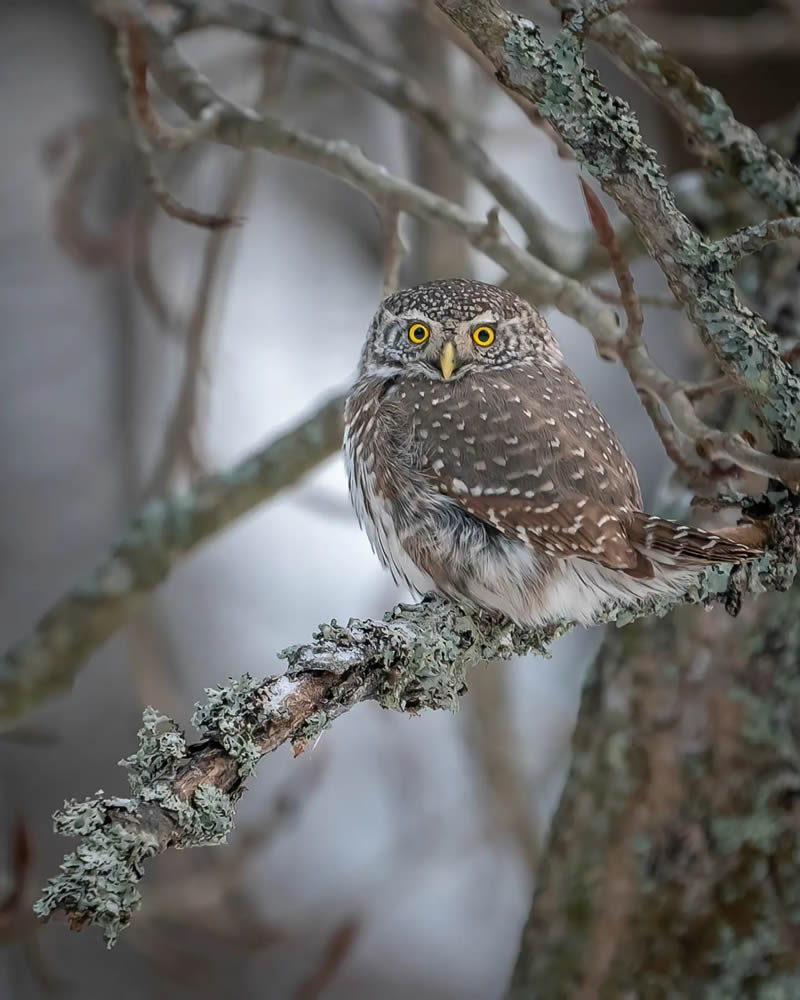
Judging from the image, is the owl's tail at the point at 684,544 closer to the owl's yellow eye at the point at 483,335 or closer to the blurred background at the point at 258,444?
the owl's yellow eye at the point at 483,335

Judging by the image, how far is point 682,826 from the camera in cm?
314

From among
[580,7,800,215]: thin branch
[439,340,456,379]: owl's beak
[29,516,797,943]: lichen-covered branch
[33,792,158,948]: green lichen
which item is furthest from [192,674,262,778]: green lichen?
[580,7,800,215]: thin branch

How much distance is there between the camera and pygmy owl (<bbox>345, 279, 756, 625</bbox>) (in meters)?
2.37

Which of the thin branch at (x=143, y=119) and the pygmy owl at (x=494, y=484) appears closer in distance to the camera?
the pygmy owl at (x=494, y=484)

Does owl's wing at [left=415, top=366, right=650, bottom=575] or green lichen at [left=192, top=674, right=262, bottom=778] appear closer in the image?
green lichen at [left=192, top=674, right=262, bottom=778]

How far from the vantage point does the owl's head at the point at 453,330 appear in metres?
2.95

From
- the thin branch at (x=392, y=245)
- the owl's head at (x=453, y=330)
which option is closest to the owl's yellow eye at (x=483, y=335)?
the owl's head at (x=453, y=330)

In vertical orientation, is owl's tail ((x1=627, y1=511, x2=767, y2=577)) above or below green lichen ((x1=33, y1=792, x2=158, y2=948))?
above

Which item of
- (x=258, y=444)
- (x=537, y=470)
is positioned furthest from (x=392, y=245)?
(x=258, y=444)

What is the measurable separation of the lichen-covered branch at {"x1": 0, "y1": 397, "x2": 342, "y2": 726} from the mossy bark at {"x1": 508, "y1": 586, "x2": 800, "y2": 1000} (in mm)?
1076

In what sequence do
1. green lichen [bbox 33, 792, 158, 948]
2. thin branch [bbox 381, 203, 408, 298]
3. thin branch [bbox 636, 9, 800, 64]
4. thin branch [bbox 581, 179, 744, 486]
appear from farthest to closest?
thin branch [bbox 636, 9, 800, 64] → thin branch [bbox 381, 203, 408, 298] → thin branch [bbox 581, 179, 744, 486] → green lichen [bbox 33, 792, 158, 948]

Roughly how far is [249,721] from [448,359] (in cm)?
146

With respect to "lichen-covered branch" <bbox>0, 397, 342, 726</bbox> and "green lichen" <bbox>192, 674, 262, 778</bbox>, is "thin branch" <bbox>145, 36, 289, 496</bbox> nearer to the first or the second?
"lichen-covered branch" <bbox>0, 397, 342, 726</bbox>

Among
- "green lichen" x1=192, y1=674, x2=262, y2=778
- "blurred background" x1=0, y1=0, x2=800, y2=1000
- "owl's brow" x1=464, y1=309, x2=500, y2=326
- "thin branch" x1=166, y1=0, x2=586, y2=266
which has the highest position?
"thin branch" x1=166, y1=0, x2=586, y2=266
